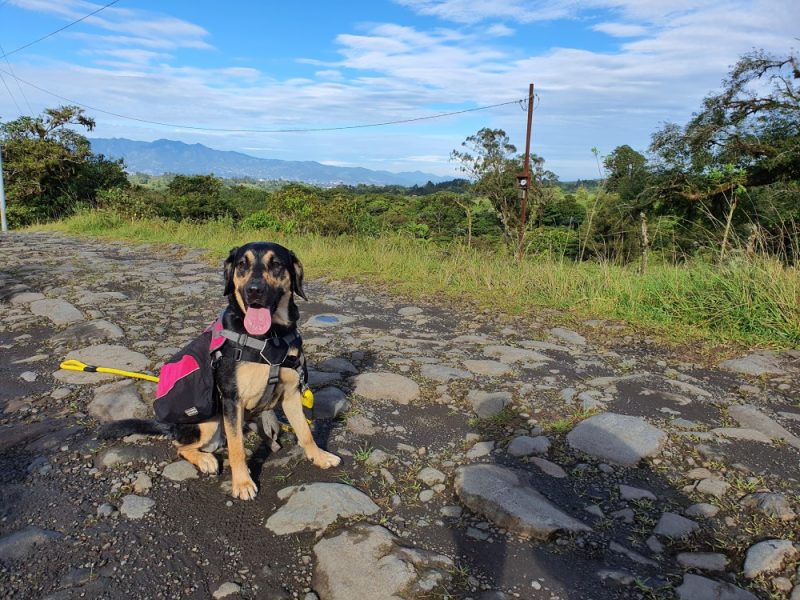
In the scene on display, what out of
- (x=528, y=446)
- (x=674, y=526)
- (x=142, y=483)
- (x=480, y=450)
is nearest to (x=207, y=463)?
(x=142, y=483)

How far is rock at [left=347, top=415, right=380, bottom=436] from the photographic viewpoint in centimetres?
343

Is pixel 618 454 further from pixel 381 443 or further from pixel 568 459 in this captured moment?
pixel 381 443

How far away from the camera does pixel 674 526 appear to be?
2432 mm

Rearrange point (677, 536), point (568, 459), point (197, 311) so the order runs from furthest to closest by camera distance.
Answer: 1. point (197, 311)
2. point (568, 459)
3. point (677, 536)

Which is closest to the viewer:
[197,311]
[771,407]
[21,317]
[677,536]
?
[677,536]

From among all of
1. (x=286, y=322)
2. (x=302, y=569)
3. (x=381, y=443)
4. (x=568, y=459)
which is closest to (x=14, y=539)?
(x=302, y=569)

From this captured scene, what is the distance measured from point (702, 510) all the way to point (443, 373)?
216 cm

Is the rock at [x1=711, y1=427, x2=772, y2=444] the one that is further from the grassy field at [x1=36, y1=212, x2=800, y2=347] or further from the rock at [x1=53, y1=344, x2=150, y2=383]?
the rock at [x1=53, y1=344, x2=150, y2=383]

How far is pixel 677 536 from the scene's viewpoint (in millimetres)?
2373

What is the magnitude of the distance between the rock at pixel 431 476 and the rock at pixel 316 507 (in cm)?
36

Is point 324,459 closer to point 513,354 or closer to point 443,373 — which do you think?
point 443,373

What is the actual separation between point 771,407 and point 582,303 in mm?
2887

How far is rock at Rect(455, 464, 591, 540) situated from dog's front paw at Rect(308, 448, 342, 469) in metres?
0.70

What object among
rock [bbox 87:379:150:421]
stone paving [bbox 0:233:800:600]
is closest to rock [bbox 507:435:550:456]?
stone paving [bbox 0:233:800:600]
